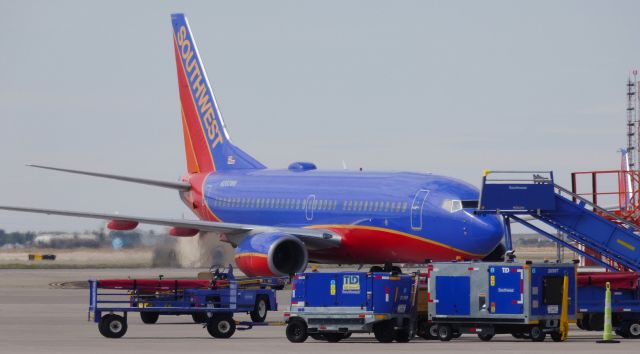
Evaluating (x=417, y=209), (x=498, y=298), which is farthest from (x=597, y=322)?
(x=417, y=209)

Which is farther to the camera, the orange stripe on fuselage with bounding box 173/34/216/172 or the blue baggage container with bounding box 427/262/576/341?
the orange stripe on fuselage with bounding box 173/34/216/172

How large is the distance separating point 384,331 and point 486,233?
13.9m

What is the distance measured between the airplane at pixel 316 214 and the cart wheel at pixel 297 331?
37.3 feet

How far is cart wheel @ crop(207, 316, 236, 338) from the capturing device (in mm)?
31812

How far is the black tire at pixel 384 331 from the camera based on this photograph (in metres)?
30.2

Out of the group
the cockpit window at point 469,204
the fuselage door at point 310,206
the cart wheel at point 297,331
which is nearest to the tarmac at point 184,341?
the cart wheel at point 297,331

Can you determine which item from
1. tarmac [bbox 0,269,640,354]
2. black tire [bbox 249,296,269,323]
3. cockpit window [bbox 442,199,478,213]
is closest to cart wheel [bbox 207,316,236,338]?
tarmac [bbox 0,269,640,354]

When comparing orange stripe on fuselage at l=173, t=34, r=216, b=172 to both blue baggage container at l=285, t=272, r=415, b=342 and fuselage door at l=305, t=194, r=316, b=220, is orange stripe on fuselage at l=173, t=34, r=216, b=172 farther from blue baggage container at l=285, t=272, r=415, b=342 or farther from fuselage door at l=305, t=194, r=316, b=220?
blue baggage container at l=285, t=272, r=415, b=342

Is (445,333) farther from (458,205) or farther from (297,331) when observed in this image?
(458,205)

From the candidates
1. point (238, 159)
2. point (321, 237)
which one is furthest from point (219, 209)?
point (321, 237)

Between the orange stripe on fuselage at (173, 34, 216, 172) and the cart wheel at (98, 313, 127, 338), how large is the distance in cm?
2677

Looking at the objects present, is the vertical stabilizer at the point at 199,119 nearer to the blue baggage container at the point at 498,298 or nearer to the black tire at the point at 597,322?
the black tire at the point at 597,322

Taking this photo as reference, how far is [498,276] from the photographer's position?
99.1 ft

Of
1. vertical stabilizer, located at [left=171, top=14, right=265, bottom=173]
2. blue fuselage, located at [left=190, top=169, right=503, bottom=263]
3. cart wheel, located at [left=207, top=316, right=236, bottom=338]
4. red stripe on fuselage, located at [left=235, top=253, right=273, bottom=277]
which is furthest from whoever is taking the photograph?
vertical stabilizer, located at [left=171, top=14, right=265, bottom=173]
